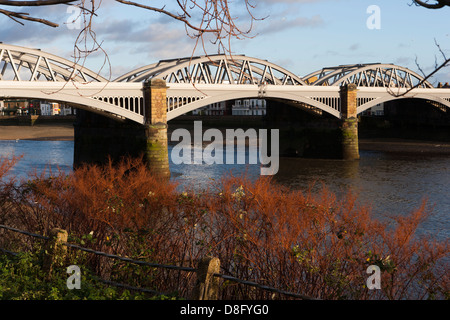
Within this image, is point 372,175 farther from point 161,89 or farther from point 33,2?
point 33,2

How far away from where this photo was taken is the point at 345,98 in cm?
5262

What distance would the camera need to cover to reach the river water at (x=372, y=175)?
27.0 meters

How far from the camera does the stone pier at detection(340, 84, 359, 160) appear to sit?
5088cm

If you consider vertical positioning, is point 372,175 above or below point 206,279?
above

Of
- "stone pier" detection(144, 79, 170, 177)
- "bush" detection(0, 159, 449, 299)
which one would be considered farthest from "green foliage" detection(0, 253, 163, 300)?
"stone pier" detection(144, 79, 170, 177)

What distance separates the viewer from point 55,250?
8.87m

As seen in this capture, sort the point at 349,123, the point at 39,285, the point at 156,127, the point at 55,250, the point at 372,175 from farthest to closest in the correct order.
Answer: the point at 349,123
the point at 372,175
the point at 156,127
the point at 55,250
the point at 39,285

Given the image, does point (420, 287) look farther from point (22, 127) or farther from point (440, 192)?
point (22, 127)

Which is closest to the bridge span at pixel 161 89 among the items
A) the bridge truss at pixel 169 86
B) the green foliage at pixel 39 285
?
the bridge truss at pixel 169 86

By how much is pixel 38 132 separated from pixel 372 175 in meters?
A: 62.0

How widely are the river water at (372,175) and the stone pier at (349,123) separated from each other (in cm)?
151

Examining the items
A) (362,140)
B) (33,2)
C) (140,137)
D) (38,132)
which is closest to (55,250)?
(33,2)
